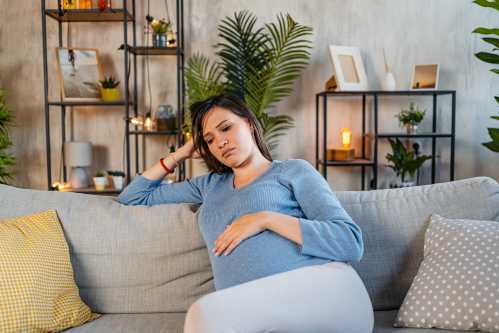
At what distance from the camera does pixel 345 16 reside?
4.14m

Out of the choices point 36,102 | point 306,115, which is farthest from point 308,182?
point 36,102

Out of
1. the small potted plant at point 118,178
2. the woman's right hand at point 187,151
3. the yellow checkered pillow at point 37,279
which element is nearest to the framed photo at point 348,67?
the small potted plant at point 118,178

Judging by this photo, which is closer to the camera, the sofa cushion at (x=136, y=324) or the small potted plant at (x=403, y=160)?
the sofa cushion at (x=136, y=324)

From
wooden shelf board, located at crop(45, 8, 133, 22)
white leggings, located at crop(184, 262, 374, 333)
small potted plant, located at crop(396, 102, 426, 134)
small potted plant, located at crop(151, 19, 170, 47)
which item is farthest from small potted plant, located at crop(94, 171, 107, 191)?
white leggings, located at crop(184, 262, 374, 333)

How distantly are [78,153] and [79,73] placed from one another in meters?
0.56

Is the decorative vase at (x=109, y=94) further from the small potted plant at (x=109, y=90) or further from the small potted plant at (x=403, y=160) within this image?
the small potted plant at (x=403, y=160)

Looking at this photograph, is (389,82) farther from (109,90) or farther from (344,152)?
(109,90)

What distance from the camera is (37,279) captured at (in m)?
1.58

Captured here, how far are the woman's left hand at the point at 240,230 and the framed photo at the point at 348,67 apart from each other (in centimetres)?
242

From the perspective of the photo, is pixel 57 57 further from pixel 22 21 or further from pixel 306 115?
pixel 306 115

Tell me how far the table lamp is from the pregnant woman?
82.7 inches

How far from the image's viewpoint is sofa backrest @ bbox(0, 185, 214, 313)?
5.92 feet

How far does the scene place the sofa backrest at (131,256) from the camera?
1.80 m

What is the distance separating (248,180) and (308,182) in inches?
8.4
